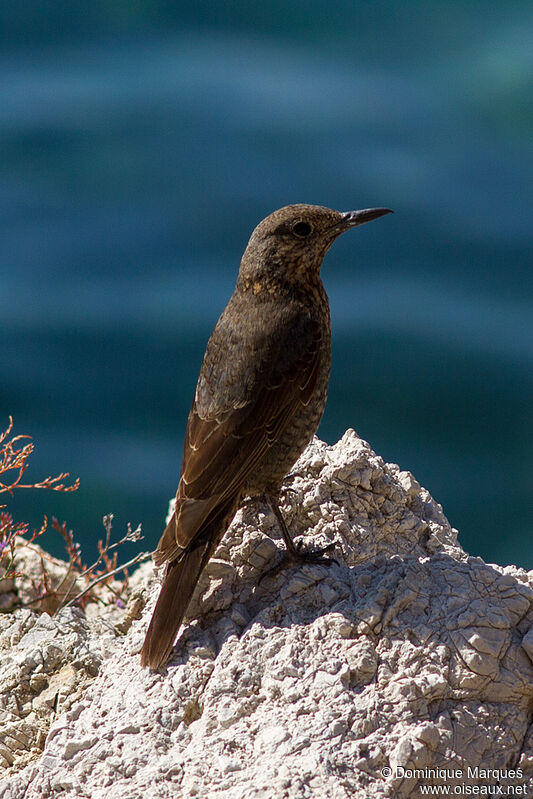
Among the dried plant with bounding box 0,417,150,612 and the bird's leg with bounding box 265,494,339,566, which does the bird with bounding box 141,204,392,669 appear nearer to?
the bird's leg with bounding box 265,494,339,566

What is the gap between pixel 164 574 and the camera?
3623 mm

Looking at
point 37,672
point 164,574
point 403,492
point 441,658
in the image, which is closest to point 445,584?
point 441,658

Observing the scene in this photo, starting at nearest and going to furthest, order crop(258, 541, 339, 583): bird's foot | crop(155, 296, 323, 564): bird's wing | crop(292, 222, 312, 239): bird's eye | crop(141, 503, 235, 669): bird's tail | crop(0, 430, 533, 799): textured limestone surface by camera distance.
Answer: crop(0, 430, 533, 799): textured limestone surface
crop(141, 503, 235, 669): bird's tail
crop(258, 541, 339, 583): bird's foot
crop(155, 296, 323, 564): bird's wing
crop(292, 222, 312, 239): bird's eye

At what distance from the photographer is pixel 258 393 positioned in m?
3.88

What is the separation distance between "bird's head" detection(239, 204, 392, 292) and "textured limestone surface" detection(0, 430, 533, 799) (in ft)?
3.38

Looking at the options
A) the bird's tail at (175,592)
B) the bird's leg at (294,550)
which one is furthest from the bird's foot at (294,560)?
the bird's tail at (175,592)

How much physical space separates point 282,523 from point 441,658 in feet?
2.78

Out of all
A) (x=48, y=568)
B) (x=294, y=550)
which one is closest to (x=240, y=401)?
(x=294, y=550)

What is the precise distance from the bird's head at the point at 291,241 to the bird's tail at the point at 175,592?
3.33 feet

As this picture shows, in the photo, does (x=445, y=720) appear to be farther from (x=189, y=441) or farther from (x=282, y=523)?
(x=189, y=441)

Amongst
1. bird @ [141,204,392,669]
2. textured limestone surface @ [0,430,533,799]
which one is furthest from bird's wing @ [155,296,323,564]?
textured limestone surface @ [0,430,533,799]

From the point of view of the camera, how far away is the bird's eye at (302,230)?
13.3 ft

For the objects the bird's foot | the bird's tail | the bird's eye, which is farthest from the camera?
the bird's eye

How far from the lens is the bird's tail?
10.9 feet
